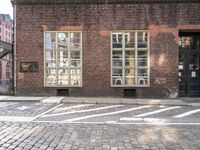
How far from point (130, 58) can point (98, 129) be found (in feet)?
32.8

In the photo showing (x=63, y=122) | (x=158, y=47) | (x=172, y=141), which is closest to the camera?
(x=172, y=141)

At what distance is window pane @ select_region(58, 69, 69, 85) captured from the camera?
773 inches

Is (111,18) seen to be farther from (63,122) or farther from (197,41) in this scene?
(63,122)

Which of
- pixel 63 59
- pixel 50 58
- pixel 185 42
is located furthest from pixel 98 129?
pixel 185 42

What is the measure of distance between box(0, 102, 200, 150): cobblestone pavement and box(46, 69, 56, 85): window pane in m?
4.96

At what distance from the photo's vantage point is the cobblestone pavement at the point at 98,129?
7.96 meters

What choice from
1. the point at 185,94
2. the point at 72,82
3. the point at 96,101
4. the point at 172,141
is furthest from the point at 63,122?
the point at 185,94

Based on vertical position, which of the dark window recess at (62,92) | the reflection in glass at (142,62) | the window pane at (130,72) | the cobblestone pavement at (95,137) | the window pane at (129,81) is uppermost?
the reflection in glass at (142,62)

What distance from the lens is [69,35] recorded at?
19.5 metres

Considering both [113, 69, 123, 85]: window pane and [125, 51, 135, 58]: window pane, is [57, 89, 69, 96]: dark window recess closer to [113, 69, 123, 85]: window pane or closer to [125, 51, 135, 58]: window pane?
[113, 69, 123, 85]: window pane

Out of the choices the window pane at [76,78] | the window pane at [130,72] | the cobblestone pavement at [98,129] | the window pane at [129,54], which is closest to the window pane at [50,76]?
the window pane at [76,78]

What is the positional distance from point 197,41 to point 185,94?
9.53 ft

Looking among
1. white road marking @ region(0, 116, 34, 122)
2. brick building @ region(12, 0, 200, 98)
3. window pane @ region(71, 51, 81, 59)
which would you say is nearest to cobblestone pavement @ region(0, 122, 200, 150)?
white road marking @ region(0, 116, 34, 122)

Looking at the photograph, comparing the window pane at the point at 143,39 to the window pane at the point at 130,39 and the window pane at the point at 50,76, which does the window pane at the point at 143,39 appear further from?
the window pane at the point at 50,76
